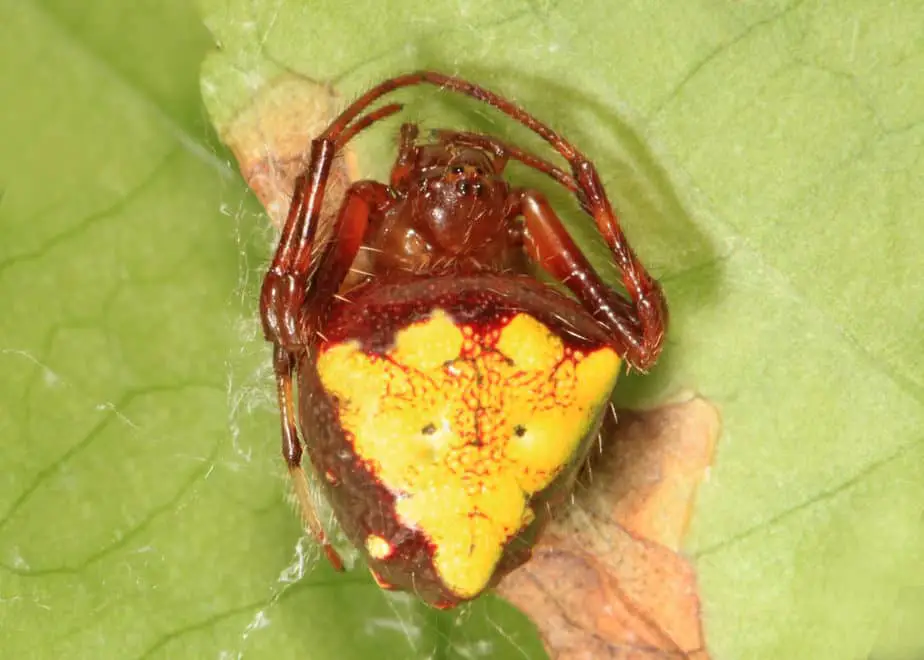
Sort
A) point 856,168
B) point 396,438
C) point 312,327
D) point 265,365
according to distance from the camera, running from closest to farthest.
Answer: point 396,438
point 312,327
point 856,168
point 265,365

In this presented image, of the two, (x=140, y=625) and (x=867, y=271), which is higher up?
(x=867, y=271)

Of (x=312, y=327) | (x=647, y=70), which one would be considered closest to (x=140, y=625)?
(x=312, y=327)

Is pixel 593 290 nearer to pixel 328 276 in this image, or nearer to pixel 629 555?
pixel 328 276

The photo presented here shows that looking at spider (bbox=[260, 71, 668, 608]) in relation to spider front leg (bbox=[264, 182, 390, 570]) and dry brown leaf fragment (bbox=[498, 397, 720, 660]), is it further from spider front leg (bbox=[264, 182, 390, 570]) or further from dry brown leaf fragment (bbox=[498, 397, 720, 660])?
dry brown leaf fragment (bbox=[498, 397, 720, 660])

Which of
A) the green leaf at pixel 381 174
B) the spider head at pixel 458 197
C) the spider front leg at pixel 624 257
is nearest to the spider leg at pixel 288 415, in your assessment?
the green leaf at pixel 381 174

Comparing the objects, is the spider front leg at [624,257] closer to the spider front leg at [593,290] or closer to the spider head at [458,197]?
the spider front leg at [593,290]

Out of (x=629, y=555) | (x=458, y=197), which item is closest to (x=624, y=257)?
(x=458, y=197)

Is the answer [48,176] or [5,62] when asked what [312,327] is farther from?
[5,62]
